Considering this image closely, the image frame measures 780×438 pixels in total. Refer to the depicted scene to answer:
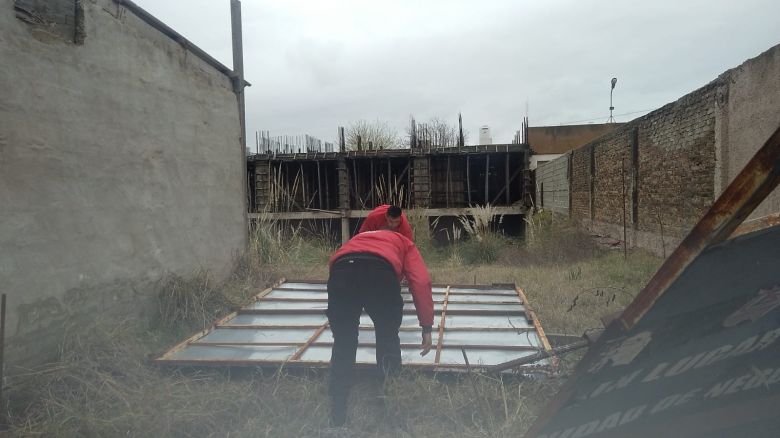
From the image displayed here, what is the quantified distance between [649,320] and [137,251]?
14.7ft

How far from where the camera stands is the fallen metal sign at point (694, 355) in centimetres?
118

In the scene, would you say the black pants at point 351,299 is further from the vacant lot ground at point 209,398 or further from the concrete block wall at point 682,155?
the concrete block wall at point 682,155

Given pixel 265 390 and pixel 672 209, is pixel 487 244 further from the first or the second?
pixel 265 390

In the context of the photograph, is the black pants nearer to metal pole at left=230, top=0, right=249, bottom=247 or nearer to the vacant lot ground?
the vacant lot ground

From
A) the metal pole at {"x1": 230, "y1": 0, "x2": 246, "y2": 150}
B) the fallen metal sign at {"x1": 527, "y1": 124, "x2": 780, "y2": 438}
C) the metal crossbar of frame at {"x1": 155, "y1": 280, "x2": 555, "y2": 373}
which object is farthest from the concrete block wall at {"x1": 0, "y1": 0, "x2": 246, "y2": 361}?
the fallen metal sign at {"x1": 527, "y1": 124, "x2": 780, "y2": 438}

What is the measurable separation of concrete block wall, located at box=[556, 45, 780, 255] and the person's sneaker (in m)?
4.04

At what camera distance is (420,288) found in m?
3.09

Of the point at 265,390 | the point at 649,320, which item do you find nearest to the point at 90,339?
the point at 265,390

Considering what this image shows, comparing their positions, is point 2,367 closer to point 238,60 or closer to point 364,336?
point 364,336

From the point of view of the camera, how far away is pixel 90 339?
3752 millimetres

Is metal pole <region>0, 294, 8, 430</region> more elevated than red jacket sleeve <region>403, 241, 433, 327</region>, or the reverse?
red jacket sleeve <region>403, 241, 433, 327</region>

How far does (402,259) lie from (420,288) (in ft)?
0.73

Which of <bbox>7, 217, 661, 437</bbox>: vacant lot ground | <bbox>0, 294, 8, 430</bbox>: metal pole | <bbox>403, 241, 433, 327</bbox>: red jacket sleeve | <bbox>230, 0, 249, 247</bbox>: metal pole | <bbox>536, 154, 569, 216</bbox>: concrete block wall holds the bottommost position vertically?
<bbox>7, 217, 661, 437</bbox>: vacant lot ground

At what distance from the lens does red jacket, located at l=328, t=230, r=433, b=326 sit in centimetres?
301
